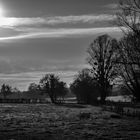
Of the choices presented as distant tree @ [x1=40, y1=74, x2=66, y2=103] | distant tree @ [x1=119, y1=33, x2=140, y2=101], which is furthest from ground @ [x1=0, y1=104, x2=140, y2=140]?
distant tree @ [x1=40, y1=74, x2=66, y2=103]

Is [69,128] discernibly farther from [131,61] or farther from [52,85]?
[52,85]

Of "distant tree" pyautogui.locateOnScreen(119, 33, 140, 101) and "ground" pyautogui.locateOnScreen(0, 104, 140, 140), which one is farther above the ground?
"distant tree" pyautogui.locateOnScreen(119, 33, 140, 101)

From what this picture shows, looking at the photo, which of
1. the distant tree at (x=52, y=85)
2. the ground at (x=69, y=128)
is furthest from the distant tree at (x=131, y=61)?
the distant tree at (x=52, y=85)

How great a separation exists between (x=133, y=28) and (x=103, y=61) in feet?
103

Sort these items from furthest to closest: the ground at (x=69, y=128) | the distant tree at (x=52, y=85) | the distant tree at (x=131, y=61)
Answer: the distant tree at (x=52, y=85) < the distant tree at (x=131, y=61) < the ground at (x=69, y=128)

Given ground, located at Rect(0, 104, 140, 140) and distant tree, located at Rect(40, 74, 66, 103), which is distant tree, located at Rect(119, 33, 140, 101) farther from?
distant tree, located at Rect(40, 74, 66, 103)

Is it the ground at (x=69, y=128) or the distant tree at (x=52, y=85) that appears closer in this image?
the ground at (x=69, y=128)

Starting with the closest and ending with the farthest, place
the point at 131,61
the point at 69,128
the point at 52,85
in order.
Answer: the point at 69,128
the point at 131,61
the point at 52,85

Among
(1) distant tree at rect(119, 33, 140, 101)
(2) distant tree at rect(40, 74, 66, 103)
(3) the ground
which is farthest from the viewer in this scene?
(2) distant tree at rect(40, 74, 66, 103)

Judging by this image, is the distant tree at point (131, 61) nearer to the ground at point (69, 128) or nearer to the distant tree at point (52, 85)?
the ground at point (69, 128)

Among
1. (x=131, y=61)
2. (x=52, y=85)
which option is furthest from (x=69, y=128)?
(x=52, y=85)

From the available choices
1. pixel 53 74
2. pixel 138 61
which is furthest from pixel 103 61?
pixel 53 74

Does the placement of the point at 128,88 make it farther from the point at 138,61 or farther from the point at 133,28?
the point at 133,28

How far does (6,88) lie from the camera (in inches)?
6353
